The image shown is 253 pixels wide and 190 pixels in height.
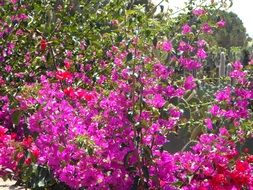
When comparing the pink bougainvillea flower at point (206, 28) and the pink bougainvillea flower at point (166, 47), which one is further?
the pink bougainvillea flower at point (206, 28)

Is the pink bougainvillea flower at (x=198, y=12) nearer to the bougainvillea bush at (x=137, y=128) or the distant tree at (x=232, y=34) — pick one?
the bougainvillea bush at (x=137, y=128)

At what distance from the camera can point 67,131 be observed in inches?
125

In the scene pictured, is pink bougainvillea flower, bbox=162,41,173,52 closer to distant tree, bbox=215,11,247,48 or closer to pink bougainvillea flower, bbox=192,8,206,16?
pink bougainvillea flower, bbox=192,8,206,16

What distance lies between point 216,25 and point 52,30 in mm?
1558

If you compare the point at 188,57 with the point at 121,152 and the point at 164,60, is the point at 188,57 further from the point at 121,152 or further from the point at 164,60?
the point at 121,152

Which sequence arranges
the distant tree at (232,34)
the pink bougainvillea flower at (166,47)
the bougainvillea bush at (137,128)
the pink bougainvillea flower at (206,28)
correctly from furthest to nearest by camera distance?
the distant tree at (232,34) → the pink bougainvillea flower at (206,28) → the pink bougainvillea flower at (166,47) → the bougainvillea bush at (137,128)

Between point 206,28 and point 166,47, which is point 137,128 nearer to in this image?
point 166,47

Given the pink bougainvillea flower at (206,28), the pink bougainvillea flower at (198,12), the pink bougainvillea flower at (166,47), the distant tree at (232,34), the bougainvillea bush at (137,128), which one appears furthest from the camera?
the distant tree at (232,34)

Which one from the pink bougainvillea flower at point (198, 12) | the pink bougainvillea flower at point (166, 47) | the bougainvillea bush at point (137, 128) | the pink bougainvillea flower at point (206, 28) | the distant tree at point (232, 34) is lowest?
the bougainvillea bush at point (137, 128)

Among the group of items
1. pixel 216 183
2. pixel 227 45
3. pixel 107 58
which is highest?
pixel 227 45

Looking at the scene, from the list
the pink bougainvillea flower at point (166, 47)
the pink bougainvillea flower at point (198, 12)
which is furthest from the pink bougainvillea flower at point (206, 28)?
the pink bougainvillea flower at point (166, 47)

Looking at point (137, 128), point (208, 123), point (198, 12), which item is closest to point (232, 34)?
point (198, 12)

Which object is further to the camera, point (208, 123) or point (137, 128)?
point (208, 123)

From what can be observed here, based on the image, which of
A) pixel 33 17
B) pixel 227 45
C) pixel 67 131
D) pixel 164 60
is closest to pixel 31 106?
pixel 67 131
